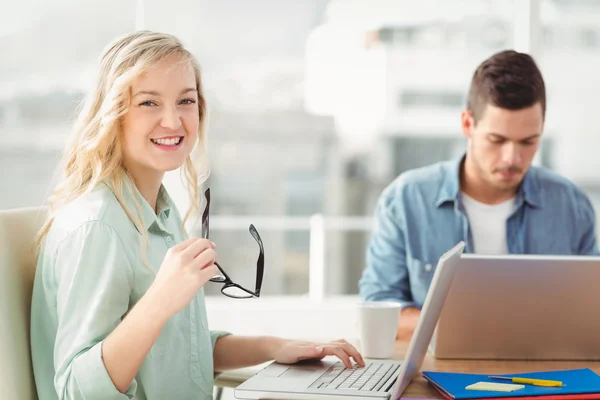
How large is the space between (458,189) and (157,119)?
1108 mm

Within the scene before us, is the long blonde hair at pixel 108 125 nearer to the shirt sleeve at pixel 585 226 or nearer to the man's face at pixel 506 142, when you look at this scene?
the man's face at pixel 506 142

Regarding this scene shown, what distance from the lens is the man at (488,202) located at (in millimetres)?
2246

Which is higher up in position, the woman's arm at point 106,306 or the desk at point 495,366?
the woman's arm at point 106,306

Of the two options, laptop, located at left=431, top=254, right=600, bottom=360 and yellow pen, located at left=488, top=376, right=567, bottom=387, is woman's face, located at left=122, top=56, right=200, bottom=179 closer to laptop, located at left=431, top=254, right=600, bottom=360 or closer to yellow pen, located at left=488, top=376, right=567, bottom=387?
laptop, located at left=431, top=254, right=600, bottom=360

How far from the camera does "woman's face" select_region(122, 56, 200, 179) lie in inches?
59.9

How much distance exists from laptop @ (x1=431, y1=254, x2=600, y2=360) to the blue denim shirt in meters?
0.66

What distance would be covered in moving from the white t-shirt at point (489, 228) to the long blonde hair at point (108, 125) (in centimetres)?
110

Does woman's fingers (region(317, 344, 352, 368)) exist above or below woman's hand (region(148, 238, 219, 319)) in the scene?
below

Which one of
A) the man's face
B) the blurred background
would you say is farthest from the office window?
the man's face

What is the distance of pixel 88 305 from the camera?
1352 mm

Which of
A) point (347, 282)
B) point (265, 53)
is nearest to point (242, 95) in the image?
point (265, 53)

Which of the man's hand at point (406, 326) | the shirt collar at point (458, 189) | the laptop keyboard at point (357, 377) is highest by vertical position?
the shirt collar at point (458, 189)

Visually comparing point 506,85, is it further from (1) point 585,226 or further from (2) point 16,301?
(2) point 16,301

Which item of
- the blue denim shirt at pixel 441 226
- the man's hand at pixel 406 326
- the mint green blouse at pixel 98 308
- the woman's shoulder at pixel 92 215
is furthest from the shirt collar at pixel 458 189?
the woman's shoulder at pixel 92 215
